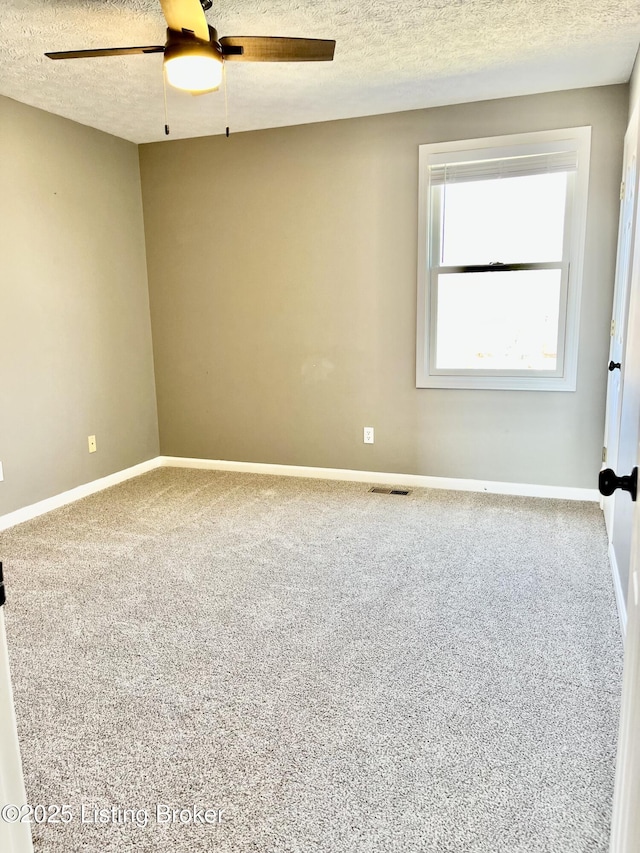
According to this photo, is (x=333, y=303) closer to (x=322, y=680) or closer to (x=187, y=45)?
(x=187, y=45)

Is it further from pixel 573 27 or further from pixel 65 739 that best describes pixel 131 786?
pixel 573 27

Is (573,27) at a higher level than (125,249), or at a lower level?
higher

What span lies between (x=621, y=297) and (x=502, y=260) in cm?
91

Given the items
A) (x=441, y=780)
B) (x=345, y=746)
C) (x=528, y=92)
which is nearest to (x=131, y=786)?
(x=345, y=746)

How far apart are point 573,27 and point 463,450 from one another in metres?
2.45

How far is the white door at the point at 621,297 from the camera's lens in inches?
105

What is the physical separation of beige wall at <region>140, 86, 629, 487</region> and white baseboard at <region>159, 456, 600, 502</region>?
0.06 m

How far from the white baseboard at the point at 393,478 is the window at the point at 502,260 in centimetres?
69

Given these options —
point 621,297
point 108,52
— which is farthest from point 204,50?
point 621,297

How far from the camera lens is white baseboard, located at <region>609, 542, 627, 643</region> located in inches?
86.9

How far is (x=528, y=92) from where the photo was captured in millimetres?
3449

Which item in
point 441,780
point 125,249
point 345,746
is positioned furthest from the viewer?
point 125,249

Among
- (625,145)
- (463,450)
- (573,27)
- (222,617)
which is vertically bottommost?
(222,617)

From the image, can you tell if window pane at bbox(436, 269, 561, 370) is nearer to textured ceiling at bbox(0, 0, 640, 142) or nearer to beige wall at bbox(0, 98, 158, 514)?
textured ceiling at bbox(0, 0, 640, 142)
